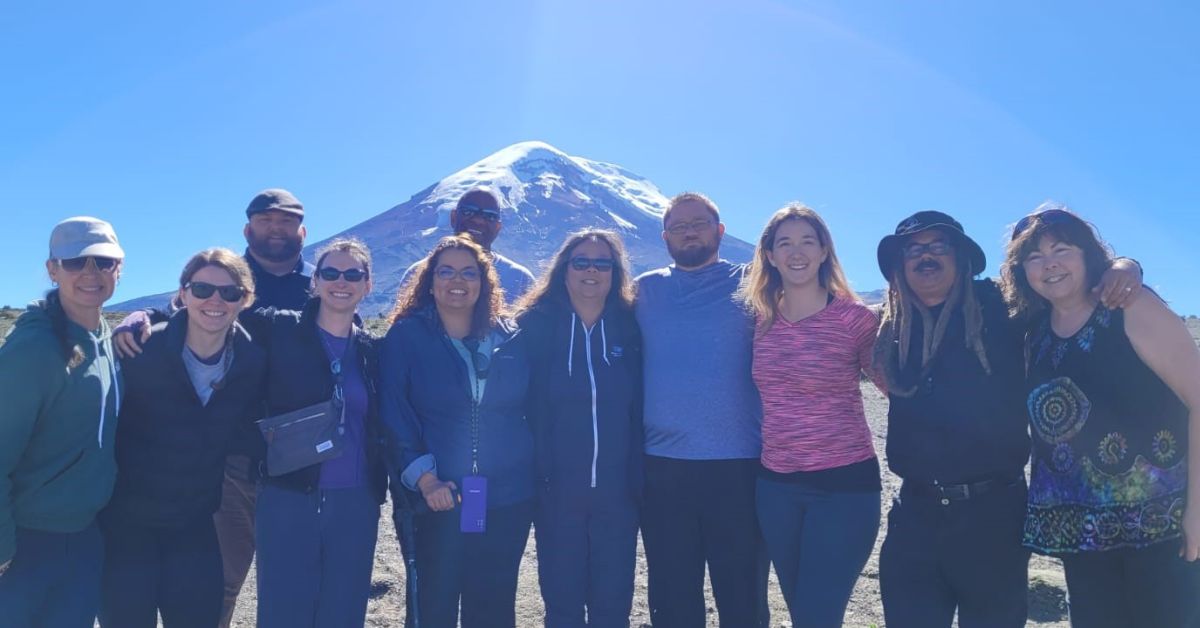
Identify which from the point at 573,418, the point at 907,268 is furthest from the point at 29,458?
the point at 907,268

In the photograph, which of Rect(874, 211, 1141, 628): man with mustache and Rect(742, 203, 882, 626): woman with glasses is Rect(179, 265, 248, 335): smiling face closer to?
Rect(742, 203, 882, 626): woman with glasses

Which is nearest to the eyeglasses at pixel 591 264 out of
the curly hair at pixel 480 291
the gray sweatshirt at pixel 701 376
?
the gray sweatshirt at pixel 701 376

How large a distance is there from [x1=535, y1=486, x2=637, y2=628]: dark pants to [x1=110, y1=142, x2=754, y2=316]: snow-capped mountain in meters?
96.4

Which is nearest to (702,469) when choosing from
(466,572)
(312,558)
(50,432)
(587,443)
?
(587,443)

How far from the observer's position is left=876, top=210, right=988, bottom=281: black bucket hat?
4141 millimetres

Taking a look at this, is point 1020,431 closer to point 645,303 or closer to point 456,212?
point 645,303

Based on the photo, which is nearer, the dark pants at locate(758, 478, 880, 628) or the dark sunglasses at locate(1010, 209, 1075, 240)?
the dark sunglasses at locate(1010, 209, 1075, 240)

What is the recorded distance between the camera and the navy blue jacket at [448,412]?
4434 mm

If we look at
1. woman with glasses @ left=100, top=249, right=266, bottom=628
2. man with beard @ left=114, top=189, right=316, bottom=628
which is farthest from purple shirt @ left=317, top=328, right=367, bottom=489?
man with beard @ left=114, top=189, right=316, bottom=628

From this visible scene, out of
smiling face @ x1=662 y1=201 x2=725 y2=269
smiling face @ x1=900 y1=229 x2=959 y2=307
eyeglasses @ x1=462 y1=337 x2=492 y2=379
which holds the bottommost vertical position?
eyeglasses @ x1=462 y1=337 x2=492 y2=379

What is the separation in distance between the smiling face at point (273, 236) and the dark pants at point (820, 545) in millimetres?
3988

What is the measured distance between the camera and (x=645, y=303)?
5.12 m

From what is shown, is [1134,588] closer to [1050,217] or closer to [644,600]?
[1050,217]

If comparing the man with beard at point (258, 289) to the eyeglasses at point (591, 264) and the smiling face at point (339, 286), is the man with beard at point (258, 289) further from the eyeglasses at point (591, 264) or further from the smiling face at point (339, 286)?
the eyeglasses at point (591, 264)
